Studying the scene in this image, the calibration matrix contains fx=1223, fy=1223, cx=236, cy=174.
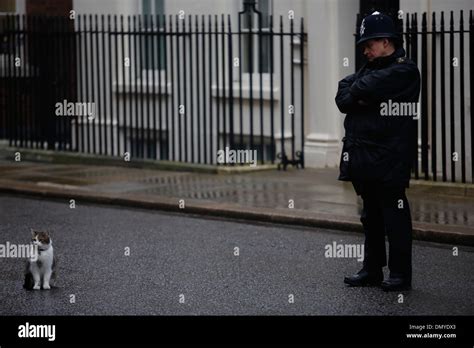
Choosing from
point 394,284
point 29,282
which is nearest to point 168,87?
point 29,282

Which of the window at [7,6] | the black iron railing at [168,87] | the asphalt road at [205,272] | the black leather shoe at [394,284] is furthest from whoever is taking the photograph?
the black iron railing at [168,87]

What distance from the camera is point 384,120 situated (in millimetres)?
8742

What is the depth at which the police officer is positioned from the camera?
871cm

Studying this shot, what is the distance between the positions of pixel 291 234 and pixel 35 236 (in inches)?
138

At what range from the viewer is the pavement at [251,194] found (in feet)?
39.8

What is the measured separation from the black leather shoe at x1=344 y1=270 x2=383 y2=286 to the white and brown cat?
226 centimetres

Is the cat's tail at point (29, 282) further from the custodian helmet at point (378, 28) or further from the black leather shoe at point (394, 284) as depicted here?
the custodian helmet at point (378, 28)

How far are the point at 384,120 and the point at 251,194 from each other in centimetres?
549

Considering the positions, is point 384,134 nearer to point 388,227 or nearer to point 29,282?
point 388,227

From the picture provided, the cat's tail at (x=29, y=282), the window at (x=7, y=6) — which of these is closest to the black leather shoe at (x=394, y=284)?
the cat's tail at (x=29, y=282)

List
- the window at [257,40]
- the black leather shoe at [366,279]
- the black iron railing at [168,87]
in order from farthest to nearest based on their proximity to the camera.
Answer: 1. the window at [257,40]
2. the black iron railing at [168,87]
3. the black leather shoe at [366,279]

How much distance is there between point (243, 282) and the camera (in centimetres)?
946
